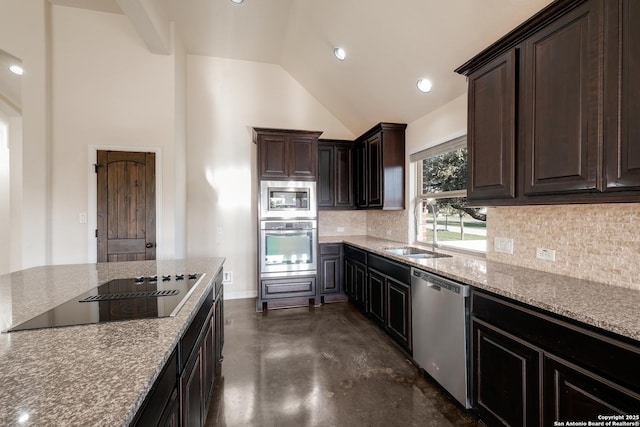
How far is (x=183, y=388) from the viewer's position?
1.21 metres

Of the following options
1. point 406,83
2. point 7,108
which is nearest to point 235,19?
point 406,83

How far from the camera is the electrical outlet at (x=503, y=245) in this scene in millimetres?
2277

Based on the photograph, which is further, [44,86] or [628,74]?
[44,86]

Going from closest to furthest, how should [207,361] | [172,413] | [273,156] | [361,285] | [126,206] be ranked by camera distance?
[172,413]
[207,361]
[126,206]
[361,285]
[273,156]

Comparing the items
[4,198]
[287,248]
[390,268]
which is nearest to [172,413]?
[390,268]

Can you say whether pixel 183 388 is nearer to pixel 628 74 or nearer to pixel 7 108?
pixel 628 74

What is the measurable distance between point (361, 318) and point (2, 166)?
6.31 metres

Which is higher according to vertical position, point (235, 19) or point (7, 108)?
point (235, 19)

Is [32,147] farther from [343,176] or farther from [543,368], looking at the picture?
[543,368]

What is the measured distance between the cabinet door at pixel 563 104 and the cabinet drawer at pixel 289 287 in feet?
9.74

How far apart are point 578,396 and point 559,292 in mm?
495

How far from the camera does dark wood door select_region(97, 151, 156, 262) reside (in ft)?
11.4

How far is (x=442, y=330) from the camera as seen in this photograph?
2.10m

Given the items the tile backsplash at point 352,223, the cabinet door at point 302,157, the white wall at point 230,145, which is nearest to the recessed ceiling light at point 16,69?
the white wall at point 230,145
